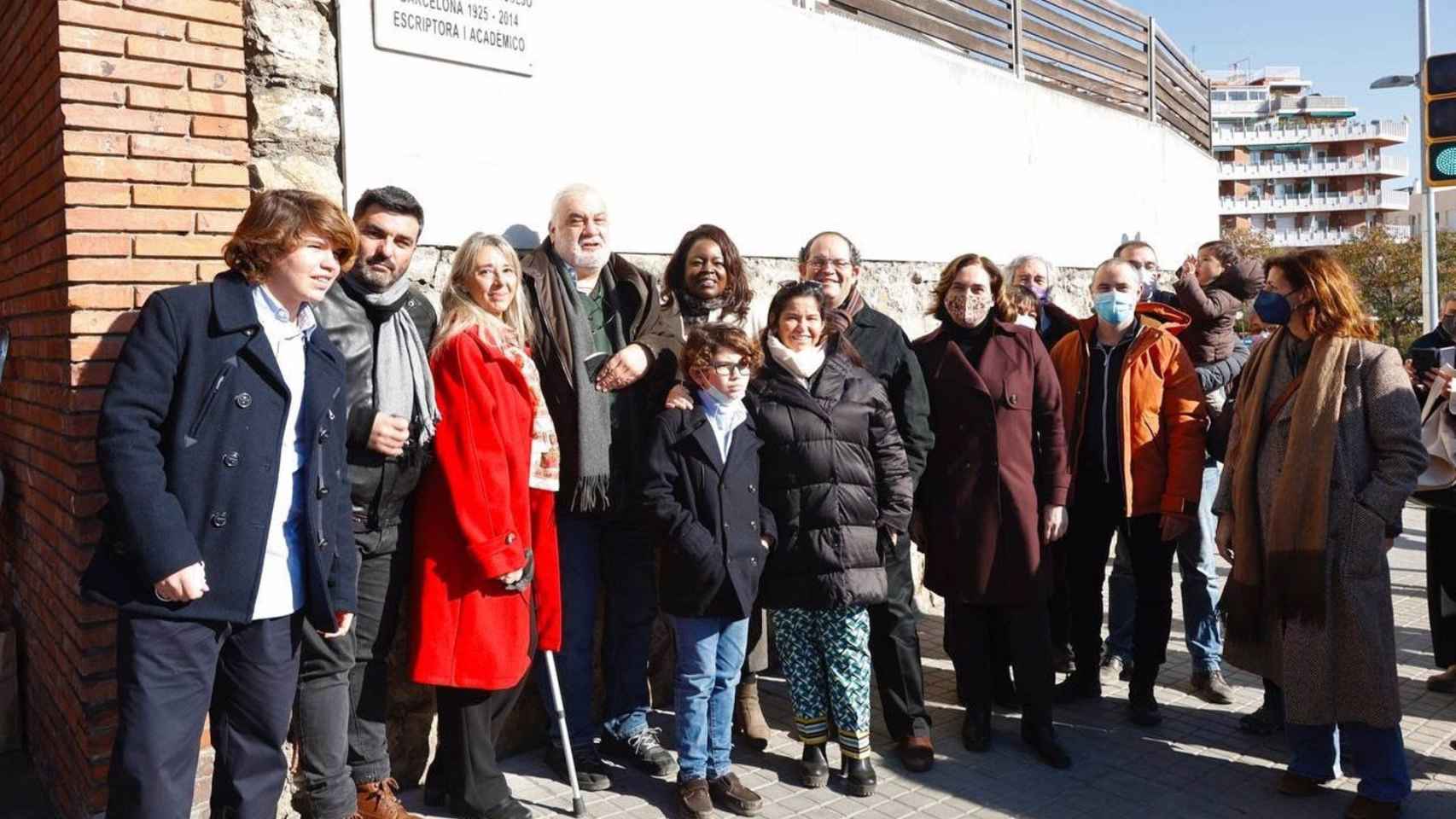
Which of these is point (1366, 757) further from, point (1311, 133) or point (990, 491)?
point (1311, 133)

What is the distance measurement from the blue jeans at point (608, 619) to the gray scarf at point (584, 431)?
15 cm

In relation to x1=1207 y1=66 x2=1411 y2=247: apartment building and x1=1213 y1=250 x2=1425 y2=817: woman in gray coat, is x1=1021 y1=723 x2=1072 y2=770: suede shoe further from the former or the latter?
x1=1207 y1=66 x2=1411 y2=247: apartment building

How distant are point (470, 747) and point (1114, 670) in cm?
335

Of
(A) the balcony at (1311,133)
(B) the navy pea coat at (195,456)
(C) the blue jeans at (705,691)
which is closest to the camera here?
(B) the navy pea coat at (195,456)

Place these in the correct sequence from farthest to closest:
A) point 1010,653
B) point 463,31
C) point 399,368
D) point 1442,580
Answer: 1. point 1442,580
2. point 1010,653
3. point 463,31
4. point 399,368

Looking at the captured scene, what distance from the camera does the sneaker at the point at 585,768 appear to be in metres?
4.20

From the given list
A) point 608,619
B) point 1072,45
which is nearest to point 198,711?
point 608,619

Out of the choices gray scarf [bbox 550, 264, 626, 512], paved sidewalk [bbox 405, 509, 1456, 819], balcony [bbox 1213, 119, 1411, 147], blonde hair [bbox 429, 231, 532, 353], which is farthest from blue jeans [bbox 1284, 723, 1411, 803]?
balcony [bbox 1213, 119, 1411, 147]

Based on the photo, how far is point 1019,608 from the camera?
4.61m

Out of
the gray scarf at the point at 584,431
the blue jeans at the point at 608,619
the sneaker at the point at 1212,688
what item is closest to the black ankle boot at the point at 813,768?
the blue jeans at the point at 608,619

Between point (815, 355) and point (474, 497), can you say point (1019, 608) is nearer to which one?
point (815, 355)

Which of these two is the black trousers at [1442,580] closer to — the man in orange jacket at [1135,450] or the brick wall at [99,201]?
the man in orange jacket at [1135,450]

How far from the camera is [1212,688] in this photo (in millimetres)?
5219

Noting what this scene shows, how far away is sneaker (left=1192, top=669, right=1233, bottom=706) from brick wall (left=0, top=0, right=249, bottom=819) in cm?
459
